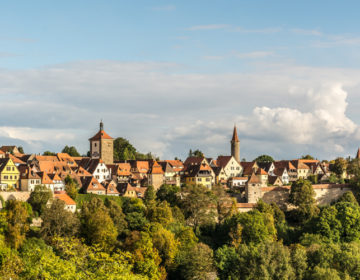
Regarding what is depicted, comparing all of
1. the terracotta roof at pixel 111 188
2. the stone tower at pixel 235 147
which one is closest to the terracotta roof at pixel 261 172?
the stone tower at pixel 235 147

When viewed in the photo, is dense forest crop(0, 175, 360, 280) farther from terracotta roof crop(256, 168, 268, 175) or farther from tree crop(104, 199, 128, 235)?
terracotta roof crop(256, 168, 268, 175)

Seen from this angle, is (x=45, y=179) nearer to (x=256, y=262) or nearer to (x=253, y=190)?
(x=253, y=190)

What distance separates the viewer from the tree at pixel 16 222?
46.9 m

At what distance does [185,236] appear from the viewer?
5369 centimetres

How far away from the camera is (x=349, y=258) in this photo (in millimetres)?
48219

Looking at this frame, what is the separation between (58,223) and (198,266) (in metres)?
12.8

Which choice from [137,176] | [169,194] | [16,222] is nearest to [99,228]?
[16,222]

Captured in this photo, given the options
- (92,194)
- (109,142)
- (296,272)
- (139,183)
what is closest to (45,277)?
(296,272)

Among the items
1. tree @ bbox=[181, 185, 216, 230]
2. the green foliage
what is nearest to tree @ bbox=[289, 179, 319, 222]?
the green foliage

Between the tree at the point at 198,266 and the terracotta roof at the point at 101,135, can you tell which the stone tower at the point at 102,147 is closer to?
the terracotta roof at the point at 101,135

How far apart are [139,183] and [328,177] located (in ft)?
105

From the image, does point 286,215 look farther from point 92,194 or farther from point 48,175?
point 48,175

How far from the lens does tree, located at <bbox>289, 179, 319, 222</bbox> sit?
65.3 meters

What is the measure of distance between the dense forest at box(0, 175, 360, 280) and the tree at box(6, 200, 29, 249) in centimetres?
8
